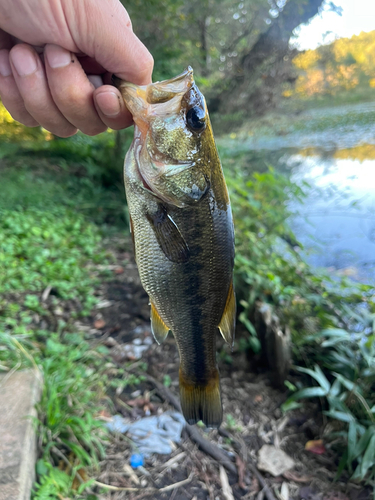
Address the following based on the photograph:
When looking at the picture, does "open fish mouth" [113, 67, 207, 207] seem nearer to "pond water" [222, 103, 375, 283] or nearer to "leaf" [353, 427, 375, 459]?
"leaf" [353, 427, 375, 459]

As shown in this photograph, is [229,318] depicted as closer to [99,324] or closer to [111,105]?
[111,105]

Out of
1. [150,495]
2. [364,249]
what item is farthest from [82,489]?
[364,249]

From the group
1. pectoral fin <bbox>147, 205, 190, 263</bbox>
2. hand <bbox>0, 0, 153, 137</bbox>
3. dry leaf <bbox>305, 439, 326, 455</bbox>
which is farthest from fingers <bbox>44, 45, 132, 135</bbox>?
dry leaf <bbox>305, 439, 326, 455</bbox>

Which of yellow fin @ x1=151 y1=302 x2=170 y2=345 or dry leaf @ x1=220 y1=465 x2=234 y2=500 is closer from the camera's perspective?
yellow fin @ x1=151 y1=302 x2=170 y2=345

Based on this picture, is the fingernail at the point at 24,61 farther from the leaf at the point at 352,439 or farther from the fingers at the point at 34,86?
the leaf at the point at 352,439

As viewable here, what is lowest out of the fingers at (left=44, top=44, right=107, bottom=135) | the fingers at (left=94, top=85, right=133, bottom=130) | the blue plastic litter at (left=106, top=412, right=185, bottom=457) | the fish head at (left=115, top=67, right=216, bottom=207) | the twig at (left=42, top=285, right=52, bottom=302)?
the blue plastic litter at (left=106, top=412, right=185, bottom=457)

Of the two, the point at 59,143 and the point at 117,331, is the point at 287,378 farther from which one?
the point at 59,143

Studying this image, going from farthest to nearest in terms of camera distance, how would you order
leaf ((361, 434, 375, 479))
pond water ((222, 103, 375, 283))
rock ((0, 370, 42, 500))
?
pond water ((222, 103, 375, 283)), leaf ((361, 434, 375, 479)), rock ((0, 370, 42, 500))

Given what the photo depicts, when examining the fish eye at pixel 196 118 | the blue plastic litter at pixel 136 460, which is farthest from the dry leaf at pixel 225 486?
the fish eye at pixel 196 118
